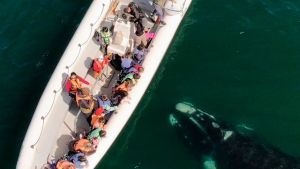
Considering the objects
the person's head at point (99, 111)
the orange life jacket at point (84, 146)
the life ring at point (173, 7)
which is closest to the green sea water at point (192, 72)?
the orange life jacket at point (84, 146)

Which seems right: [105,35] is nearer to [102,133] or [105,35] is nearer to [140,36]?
[140,36]

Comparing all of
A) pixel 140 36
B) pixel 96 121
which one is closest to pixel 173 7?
pixel 140 36

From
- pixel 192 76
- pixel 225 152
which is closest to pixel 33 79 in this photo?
pixel 192 76

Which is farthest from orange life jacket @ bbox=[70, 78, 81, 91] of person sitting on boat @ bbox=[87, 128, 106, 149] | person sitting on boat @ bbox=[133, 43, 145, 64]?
person sitting on boat @ bbox=[133, 43, 145, 64]

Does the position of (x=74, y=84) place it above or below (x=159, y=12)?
below

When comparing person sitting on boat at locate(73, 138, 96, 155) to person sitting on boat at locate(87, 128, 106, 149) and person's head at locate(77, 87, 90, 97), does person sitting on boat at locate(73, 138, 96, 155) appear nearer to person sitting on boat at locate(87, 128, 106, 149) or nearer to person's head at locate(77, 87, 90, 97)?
person sitting on boat at locate(87, 128, 106, 149)

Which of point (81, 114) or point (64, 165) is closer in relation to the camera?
point (64, 165)
